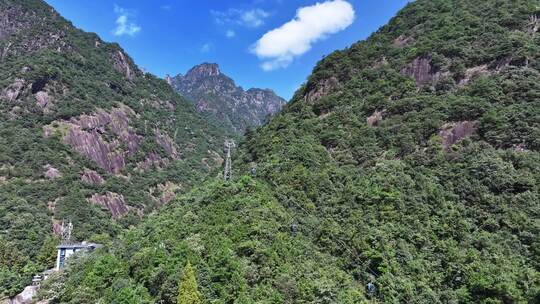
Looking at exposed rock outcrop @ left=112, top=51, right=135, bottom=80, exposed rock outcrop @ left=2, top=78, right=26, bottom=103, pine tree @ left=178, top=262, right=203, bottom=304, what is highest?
exposed rock outcrop @ left=112, top=51, right=135, bottom=80

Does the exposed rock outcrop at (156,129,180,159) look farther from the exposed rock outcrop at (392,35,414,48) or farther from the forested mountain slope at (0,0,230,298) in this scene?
the exposed rock outcrop at (392,35,414,48)

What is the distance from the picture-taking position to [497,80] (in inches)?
1977

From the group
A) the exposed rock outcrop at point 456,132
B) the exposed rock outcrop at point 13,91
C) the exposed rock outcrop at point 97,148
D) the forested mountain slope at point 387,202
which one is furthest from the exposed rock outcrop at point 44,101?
the exposed rock outcrop at point 456,132

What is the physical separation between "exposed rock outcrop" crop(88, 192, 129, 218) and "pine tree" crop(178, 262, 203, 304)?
62337mm

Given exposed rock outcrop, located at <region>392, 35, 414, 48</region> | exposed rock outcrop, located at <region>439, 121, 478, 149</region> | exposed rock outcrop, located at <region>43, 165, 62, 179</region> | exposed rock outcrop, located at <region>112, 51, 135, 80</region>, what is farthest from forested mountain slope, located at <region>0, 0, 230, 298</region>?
exposed rock outcrop, located at <region>392, 35, 414, 48</region>

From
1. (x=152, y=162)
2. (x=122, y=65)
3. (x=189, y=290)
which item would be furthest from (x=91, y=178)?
(x=122, y=65)

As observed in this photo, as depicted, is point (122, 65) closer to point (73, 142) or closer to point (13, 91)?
point (13, 91)

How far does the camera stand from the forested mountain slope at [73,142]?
72.5 metres

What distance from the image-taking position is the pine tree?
97.5 ft

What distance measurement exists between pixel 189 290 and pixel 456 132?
109ft

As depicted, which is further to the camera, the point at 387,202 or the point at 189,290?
the point at 387,202

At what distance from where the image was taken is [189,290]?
99.1 ft

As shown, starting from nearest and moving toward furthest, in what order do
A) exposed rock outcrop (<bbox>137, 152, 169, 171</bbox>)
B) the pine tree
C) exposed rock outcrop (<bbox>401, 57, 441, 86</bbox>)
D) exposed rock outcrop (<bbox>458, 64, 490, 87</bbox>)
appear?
1. the pine tree
2. exposed rock outcrop (<bbox>458, 64, 490, 87</bbox>)
3. exposed rock outcrop (<bbox>401, 57, 441, 86</bbox>)
4. exposed rock outcrop (<bbox>137, 152, 169, 171</bbox>)

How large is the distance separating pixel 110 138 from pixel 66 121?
37.0 ft
